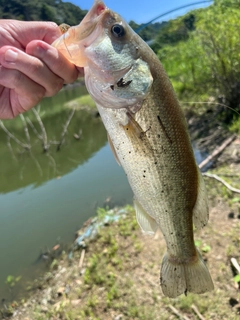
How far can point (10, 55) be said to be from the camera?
1771mm

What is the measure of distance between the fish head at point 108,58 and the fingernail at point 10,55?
30 centimetres

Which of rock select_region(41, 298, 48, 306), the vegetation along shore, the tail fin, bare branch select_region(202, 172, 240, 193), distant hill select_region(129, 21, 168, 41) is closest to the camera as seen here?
the tail fin

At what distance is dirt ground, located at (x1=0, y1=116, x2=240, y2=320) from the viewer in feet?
12.9

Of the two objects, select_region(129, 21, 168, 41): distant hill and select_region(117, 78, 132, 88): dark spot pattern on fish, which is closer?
select_region(117, 78, 132, 88): dark spot pattern on fish

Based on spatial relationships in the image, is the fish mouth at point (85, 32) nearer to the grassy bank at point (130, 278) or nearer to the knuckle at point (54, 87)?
the knuckle at point (54, 87)

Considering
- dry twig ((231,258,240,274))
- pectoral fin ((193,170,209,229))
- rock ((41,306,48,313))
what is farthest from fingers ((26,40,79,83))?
rock ((41,306,48,313))

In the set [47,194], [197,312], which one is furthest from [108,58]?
[47,194]

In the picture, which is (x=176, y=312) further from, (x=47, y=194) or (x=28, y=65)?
(x=47, y=194)

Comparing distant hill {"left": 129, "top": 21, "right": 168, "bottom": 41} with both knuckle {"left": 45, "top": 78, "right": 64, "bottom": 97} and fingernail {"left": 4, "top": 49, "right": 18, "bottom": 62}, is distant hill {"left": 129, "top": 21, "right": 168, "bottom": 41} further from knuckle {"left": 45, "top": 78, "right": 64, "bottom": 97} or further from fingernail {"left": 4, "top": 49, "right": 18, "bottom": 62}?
fingernail {"left": 4, "top": 49, "right": 18, "bottom": 62}

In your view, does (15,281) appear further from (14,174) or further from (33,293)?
(14,174)

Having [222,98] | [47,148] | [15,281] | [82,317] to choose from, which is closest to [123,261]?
[82,317]

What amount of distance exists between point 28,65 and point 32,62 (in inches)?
1.1

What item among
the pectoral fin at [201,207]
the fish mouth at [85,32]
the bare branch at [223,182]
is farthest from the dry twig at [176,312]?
the fish mouth at [85,32]

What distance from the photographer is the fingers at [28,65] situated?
1.77 metres
